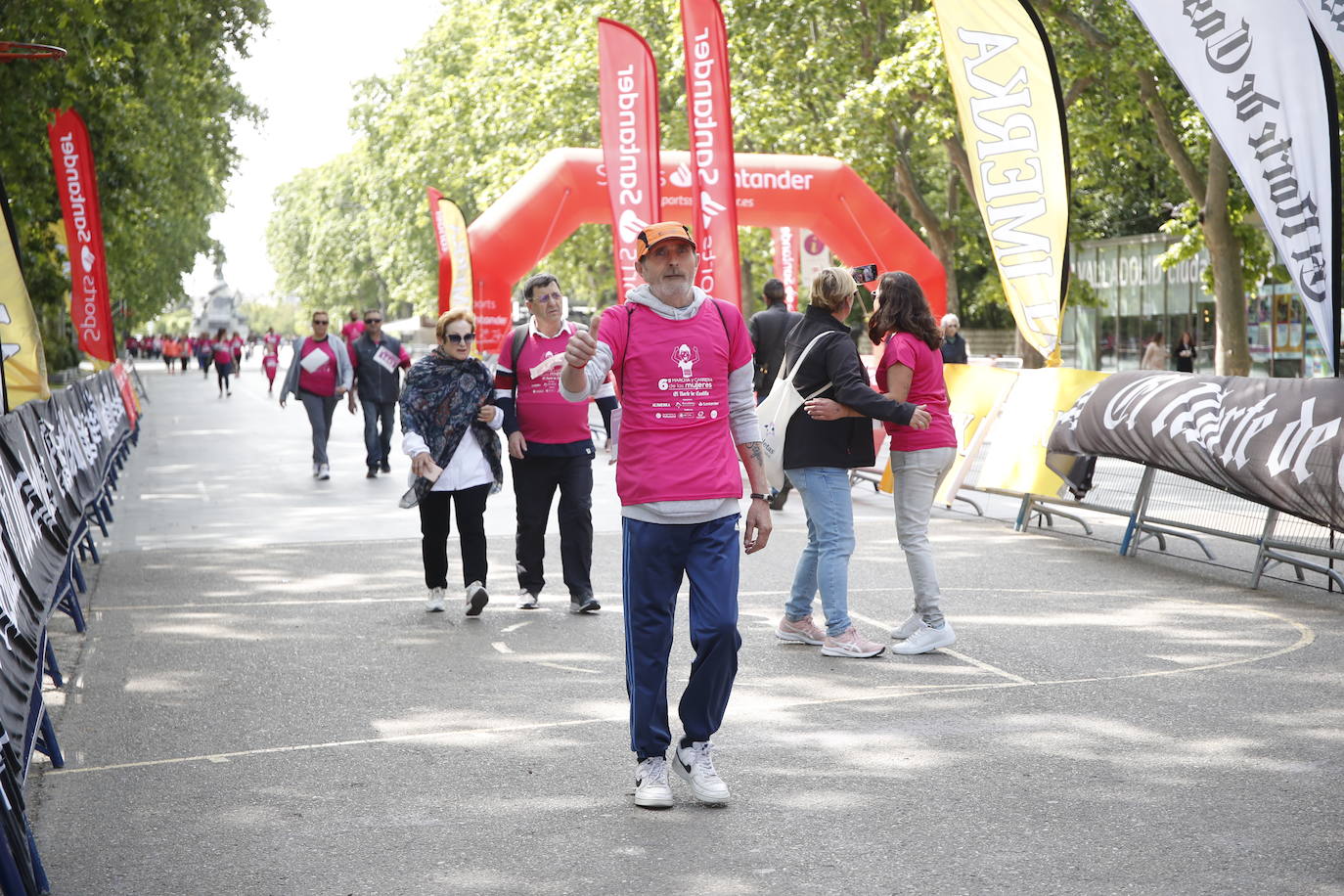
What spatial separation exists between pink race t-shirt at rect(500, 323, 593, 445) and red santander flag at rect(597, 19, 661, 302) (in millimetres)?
7286

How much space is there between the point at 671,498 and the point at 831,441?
2.51 metres

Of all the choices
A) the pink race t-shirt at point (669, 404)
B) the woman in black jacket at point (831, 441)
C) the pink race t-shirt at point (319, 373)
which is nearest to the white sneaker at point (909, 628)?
the woman in black jacket at point (831, 441)

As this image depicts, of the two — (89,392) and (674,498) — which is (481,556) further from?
(89,392)

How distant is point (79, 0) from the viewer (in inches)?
584

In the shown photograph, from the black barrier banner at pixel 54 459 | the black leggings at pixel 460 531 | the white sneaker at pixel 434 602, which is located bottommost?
the white sneaker at pixel 434 602

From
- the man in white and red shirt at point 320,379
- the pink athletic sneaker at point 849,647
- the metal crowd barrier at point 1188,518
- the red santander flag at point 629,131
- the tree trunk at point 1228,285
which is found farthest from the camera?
the tree trunk at point 1228,285

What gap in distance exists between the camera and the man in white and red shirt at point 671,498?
5.37 metres

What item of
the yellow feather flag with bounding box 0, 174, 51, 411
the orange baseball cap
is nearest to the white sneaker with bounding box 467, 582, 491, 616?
the yellow feather flag with bounding box 0, 174, 51, 411

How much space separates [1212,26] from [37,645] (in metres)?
6.93

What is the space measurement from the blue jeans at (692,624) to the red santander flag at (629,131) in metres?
11.1

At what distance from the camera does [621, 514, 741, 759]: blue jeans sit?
5379mm

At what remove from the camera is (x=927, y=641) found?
7.93 meters

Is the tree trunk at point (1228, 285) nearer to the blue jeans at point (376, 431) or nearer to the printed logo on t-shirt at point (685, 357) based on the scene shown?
the blue jeans at point (376, 431)

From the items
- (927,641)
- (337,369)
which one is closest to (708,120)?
(337,369)
